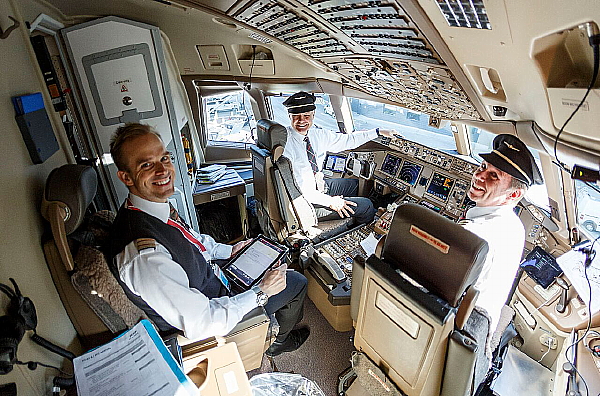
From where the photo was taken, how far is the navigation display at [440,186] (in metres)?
2.95

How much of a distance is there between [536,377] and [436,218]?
1.45 m

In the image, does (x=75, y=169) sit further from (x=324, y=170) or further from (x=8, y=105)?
(x=324, y=170)

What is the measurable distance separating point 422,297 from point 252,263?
103 centimetres

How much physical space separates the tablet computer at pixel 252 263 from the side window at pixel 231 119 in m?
2.65

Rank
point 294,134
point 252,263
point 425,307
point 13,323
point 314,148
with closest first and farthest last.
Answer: point 13,323
point 425,307
point 252,263
point 294,134
point 314,148

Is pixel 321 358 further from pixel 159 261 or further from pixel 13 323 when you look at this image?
pixel 13 323

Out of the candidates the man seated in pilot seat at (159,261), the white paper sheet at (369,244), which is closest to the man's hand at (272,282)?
the man seated in pilot seat at (159,261)

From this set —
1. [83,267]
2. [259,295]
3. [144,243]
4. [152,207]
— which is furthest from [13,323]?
[259,295]

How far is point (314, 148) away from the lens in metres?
3.48

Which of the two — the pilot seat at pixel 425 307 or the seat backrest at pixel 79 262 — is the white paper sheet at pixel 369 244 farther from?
the seat backrest at pixel 79 262

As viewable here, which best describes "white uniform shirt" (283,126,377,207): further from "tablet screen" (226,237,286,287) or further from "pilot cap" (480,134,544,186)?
"pilot cap" (480,134,544,186)

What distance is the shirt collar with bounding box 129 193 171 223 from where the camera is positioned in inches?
61.1

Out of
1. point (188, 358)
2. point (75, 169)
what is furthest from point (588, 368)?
point (75, 169)

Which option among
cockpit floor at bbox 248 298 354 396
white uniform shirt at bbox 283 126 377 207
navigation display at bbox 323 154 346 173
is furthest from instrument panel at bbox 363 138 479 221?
cockpit floor at bbox 248 298 354 396
